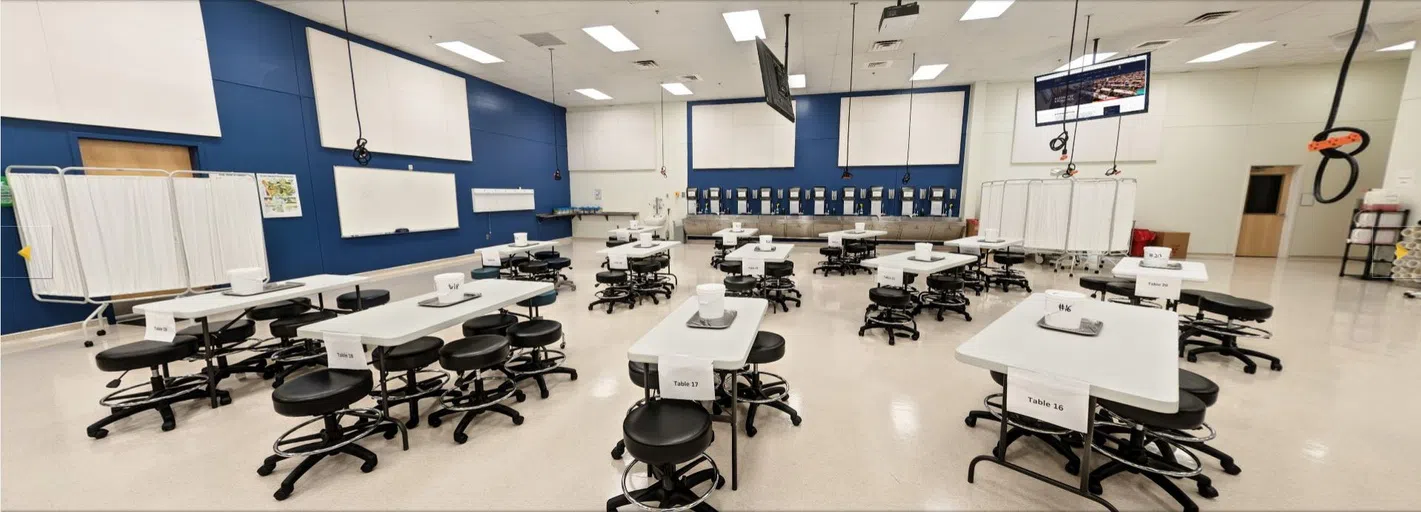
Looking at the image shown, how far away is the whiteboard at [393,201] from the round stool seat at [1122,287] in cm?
1005

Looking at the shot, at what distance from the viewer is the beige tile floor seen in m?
2.15

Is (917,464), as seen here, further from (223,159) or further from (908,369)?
(223,159)

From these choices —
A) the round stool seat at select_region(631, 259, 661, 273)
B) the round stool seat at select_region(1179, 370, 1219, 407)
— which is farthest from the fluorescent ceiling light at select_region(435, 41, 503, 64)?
the round stool seat at select_region(1179, 370, 1219, 407)

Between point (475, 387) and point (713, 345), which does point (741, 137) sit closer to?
point (475, 387)

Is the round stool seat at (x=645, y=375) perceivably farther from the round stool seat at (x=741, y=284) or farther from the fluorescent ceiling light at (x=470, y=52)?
the fluorescent ceiling light at (x=470, y=52)

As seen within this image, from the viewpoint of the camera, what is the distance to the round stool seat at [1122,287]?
4.22 metres

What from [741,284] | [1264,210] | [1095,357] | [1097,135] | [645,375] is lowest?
[741,284]

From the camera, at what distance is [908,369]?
3637 millimetres

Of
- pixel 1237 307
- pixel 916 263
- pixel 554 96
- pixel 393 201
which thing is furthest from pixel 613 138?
pixel 1237 307

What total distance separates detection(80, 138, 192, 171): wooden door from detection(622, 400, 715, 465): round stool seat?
6.86 meters

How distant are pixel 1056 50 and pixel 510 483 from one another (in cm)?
1006

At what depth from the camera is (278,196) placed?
6.23 m

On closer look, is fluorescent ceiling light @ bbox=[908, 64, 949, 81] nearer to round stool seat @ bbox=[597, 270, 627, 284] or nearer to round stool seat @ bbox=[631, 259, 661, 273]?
round stool seat @ bbox=[631, 259, 661, 273]

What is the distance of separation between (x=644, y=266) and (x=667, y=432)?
4.14 meters
